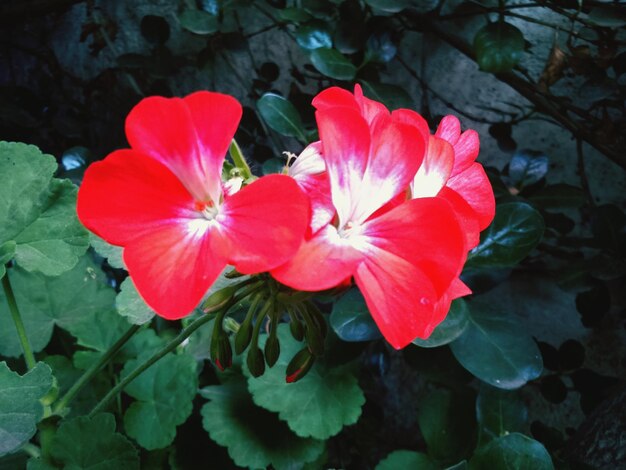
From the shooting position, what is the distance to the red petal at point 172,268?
40 centimetres

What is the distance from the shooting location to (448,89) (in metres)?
1.38

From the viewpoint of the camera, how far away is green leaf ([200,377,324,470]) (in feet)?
2.99

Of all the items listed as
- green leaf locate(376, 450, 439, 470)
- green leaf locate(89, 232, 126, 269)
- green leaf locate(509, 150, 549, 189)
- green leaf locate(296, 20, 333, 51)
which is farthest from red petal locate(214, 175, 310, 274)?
green leaf locate(509, 150, 549, 189)

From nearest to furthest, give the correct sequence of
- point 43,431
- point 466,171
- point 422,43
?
point 466,171, point 43,431, point 422,43

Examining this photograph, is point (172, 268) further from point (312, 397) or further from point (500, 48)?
point (500, 48)

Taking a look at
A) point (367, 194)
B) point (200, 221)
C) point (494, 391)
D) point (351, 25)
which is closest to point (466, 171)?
point (367, 194)

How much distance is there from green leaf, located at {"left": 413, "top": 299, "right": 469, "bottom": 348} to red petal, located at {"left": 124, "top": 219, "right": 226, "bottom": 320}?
0.41 m

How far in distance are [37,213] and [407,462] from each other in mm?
672

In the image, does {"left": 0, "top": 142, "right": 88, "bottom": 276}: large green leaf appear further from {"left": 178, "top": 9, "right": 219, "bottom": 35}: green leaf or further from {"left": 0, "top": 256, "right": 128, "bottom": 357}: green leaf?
{"left": 178, "top": 9, "right": 219, "bottom": 35}: green leaf

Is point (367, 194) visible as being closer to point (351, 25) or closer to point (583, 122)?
point (351, 25)

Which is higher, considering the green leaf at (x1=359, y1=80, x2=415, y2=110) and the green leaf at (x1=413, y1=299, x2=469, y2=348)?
the green leaf at (x1=359, y1=80, x2=415, y2=110)

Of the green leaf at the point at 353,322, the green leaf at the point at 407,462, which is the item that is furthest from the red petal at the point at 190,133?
the green leaf at the point at 407,462

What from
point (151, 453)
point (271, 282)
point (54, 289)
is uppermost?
point (271, 282)

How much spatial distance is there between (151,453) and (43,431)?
258 millimetres
